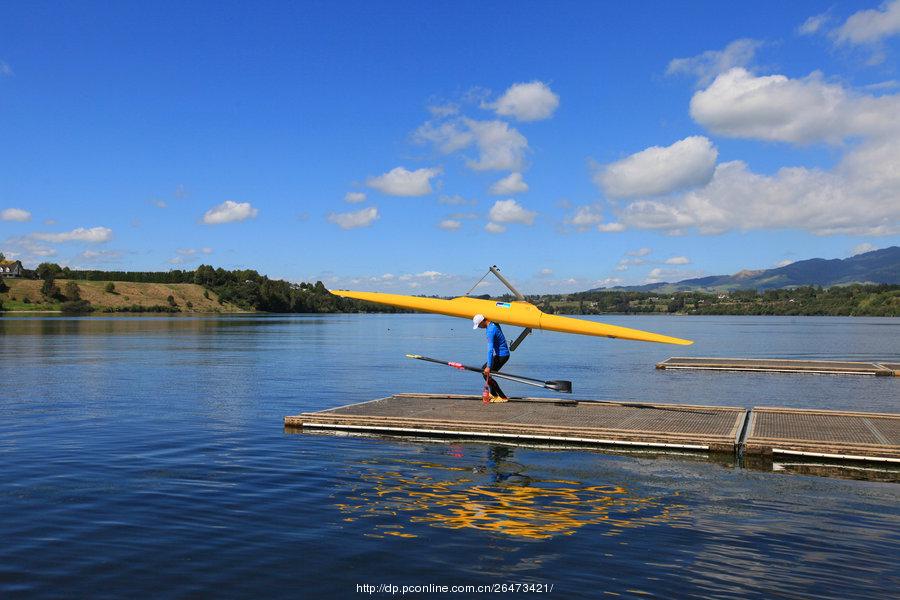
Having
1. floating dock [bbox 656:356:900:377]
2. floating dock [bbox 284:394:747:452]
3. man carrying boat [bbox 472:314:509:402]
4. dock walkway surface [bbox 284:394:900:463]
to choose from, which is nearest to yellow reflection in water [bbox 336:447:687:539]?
floating dock [bbox 284:394:747:452]

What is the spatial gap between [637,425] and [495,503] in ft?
23.0

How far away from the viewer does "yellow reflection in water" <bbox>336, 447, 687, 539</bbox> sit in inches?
463

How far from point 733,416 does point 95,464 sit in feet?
55.3

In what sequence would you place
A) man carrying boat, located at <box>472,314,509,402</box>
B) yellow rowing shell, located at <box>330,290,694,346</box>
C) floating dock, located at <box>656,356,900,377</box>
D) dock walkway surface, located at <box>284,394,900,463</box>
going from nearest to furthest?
dock walkway surface, located at <box>284,394,900,463</box>
yellow rowing shell, located at <box>330,290,694,346</box>
man carrying boat, located at <box>472,314,509,402</box>
floating dock, located at <box>656,356,900,377</box>

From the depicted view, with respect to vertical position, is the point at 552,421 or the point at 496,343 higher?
the point at 496,343

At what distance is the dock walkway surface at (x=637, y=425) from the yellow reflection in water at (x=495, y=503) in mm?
3207

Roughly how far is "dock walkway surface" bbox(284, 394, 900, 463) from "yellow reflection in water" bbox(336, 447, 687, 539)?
3207 mm

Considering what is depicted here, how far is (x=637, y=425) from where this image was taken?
737 inches

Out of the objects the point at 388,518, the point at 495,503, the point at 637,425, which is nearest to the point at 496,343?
the point at 637,425

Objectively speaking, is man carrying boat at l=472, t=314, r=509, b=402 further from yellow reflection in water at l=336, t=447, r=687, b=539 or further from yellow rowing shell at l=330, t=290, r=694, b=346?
yellow reflection in water at l=336, t=447, r=687, b=539

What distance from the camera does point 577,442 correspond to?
17984mm

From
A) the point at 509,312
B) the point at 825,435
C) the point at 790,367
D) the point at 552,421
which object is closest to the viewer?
the point at 825,435

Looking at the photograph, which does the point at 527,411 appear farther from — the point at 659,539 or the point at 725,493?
the point at 659,539

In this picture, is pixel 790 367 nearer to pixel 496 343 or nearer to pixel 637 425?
pixel 496 343
